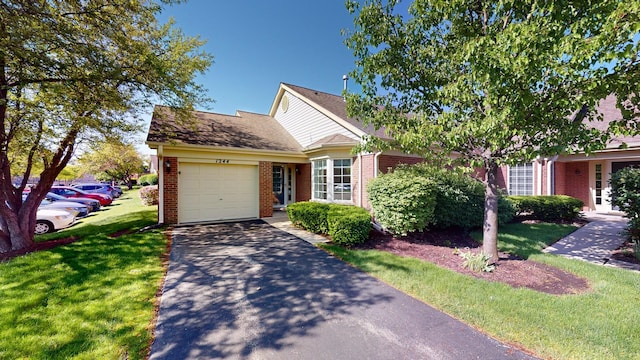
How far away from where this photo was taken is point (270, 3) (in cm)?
956

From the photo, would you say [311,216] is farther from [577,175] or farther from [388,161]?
[577,175]

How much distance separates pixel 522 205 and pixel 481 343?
34.6 feet

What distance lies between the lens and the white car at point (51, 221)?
34.0ft

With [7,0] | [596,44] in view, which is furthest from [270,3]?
[596,44]

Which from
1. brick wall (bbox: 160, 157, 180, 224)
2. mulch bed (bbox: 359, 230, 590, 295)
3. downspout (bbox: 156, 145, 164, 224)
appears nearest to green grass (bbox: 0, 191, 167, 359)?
downspout (bbox: 156, 145, 164, 224)

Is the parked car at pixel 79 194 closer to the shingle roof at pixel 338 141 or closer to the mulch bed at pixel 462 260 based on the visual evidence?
the shingle roof at pixel 338 141

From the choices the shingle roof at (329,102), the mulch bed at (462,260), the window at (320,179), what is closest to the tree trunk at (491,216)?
the mulch bed at (462,260)

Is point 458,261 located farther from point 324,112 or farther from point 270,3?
point 270,3

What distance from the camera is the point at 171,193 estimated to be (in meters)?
9.50

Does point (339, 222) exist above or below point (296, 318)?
above

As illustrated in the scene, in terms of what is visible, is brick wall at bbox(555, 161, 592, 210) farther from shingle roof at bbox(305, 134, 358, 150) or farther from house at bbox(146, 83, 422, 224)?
shingle roof at bbox(305, 134, 358, 150)

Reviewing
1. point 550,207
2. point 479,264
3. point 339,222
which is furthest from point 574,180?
point 339,222

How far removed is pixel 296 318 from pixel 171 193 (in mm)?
8035

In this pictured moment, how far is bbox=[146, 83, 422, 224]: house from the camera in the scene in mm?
9516
